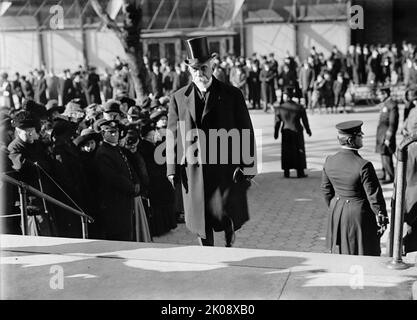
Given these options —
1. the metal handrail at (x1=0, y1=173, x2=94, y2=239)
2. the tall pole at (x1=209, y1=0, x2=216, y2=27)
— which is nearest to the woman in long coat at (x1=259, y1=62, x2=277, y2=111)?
the tall pole at (x1=209, y1=0, x2=216, y2=27)

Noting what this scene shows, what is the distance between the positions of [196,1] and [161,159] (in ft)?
66.1

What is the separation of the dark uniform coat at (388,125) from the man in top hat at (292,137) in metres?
1.44

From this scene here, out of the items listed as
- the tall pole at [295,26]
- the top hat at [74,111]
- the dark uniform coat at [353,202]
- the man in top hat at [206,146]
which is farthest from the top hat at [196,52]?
the tall pole at [295,26]

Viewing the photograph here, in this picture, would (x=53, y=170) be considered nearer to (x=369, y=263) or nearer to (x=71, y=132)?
(x=71, y=132)

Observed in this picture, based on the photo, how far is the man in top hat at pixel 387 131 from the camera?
378 inches

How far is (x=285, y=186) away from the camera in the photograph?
1038 cm

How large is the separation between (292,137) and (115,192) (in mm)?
5281

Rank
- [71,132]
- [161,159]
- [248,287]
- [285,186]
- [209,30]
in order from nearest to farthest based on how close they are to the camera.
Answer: [248,287] → [71,132] → [161,159] → [285,186] → [209,30]

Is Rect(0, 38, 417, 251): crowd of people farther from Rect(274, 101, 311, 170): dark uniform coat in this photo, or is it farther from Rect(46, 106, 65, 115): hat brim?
Rect(274, 101, 311, 170): dark uniform coat

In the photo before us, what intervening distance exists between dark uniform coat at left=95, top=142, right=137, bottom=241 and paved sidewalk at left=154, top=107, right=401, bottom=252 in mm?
1388

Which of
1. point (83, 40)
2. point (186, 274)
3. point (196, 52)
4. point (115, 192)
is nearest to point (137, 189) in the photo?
point (115, 192)

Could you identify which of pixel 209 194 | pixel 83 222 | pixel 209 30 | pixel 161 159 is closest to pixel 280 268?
pixel 209 194

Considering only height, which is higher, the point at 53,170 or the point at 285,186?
the point at 53,170

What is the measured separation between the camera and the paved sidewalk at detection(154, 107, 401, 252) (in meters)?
7.47
